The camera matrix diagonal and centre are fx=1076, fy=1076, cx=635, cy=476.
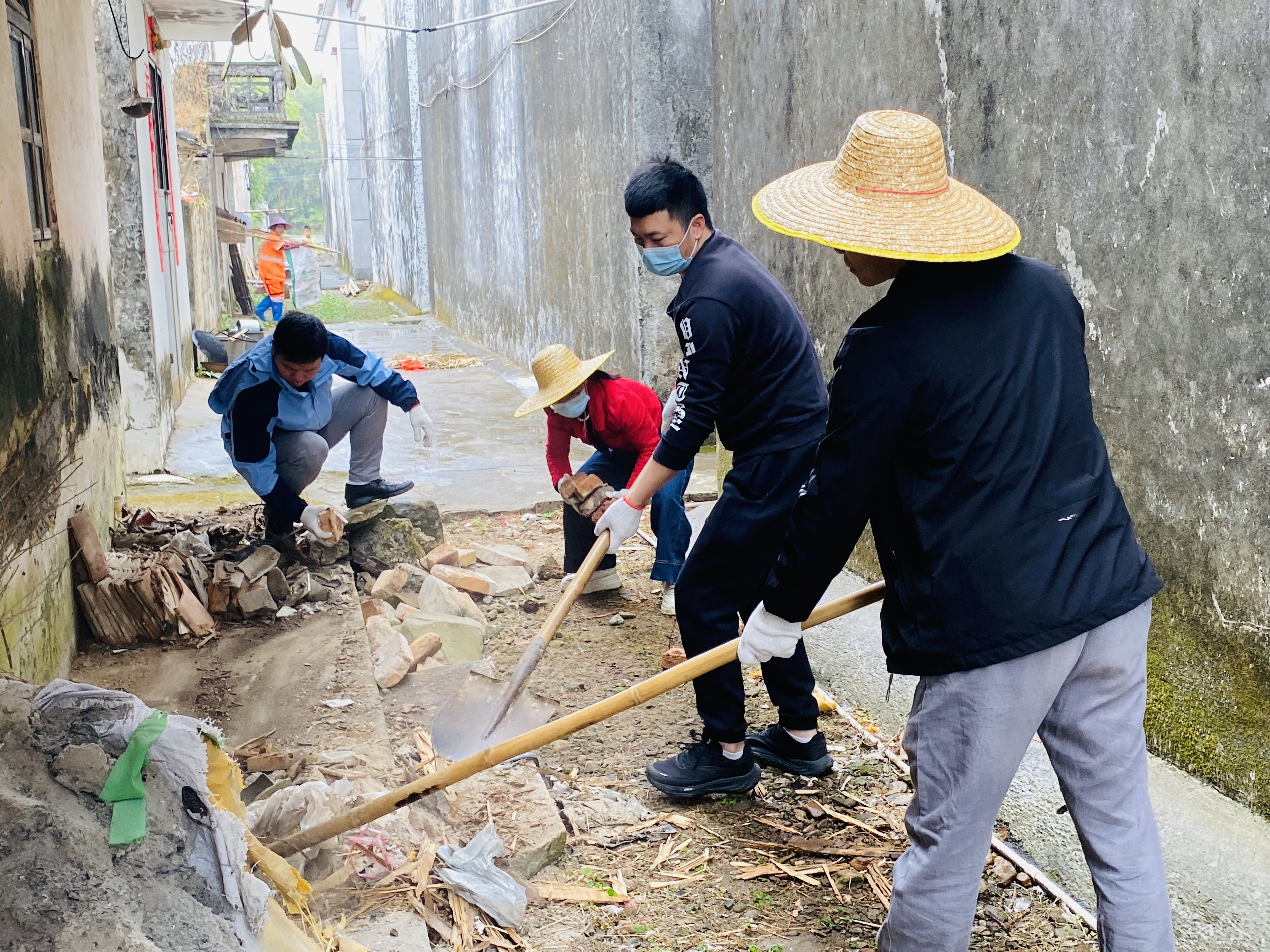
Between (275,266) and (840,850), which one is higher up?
(275,266)

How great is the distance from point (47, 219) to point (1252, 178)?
15.0 feet

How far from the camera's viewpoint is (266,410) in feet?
18.3

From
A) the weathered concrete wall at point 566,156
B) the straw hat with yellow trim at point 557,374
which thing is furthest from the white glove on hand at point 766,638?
the weathered concrete wall at point 566,156

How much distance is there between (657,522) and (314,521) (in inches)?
70.1

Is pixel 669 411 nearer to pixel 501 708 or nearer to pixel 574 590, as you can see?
pixel 574 590

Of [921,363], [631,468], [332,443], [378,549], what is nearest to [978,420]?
[921,363]

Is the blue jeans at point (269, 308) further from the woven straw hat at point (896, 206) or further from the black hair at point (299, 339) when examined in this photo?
the woven straw hat at point (896, 206)

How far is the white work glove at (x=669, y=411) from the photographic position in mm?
3594

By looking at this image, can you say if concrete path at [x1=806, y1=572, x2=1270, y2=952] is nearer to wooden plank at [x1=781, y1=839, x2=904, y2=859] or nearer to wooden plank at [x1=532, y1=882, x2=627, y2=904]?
wooden plank at [x1=781, y1=839, x2=904, y2=859]

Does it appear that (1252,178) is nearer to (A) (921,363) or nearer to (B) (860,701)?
(A) (921,363)

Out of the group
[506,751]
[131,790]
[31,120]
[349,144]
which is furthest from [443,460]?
[349,144]

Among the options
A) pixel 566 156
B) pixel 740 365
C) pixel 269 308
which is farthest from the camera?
pixel 269 308

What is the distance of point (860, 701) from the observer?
4340 millimetres

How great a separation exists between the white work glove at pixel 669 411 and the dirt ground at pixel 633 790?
1105mm
